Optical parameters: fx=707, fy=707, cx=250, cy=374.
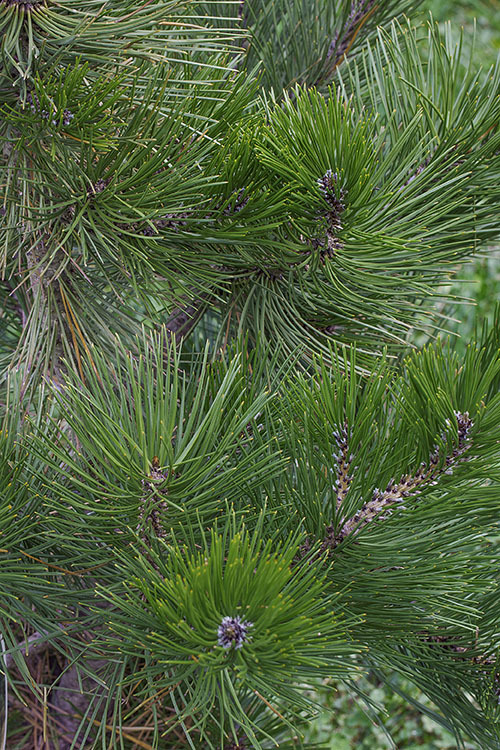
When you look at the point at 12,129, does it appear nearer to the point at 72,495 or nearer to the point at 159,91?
the point at 159,91

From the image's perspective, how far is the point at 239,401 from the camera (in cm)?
54

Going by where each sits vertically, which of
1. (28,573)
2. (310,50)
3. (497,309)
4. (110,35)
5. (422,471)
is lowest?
(28,573)

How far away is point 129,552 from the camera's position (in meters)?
0.51

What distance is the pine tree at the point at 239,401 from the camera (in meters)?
0.44

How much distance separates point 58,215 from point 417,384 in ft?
1.00

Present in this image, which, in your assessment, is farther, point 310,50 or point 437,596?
point 310,50

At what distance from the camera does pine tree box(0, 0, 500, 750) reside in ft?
1.45

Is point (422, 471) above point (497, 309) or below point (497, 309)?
below

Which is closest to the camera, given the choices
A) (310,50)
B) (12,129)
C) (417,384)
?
(417,384)

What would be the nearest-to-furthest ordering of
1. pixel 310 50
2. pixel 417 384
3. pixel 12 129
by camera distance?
1. pixel 417 384
2. pixel 12 129
3. pixel 310 50

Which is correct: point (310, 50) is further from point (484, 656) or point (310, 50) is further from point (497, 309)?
point (484, 656)

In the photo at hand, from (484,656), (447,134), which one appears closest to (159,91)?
(447,134)

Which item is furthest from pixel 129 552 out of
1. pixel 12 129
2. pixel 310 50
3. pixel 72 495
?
pixel 310 50

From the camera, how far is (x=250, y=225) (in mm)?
576
